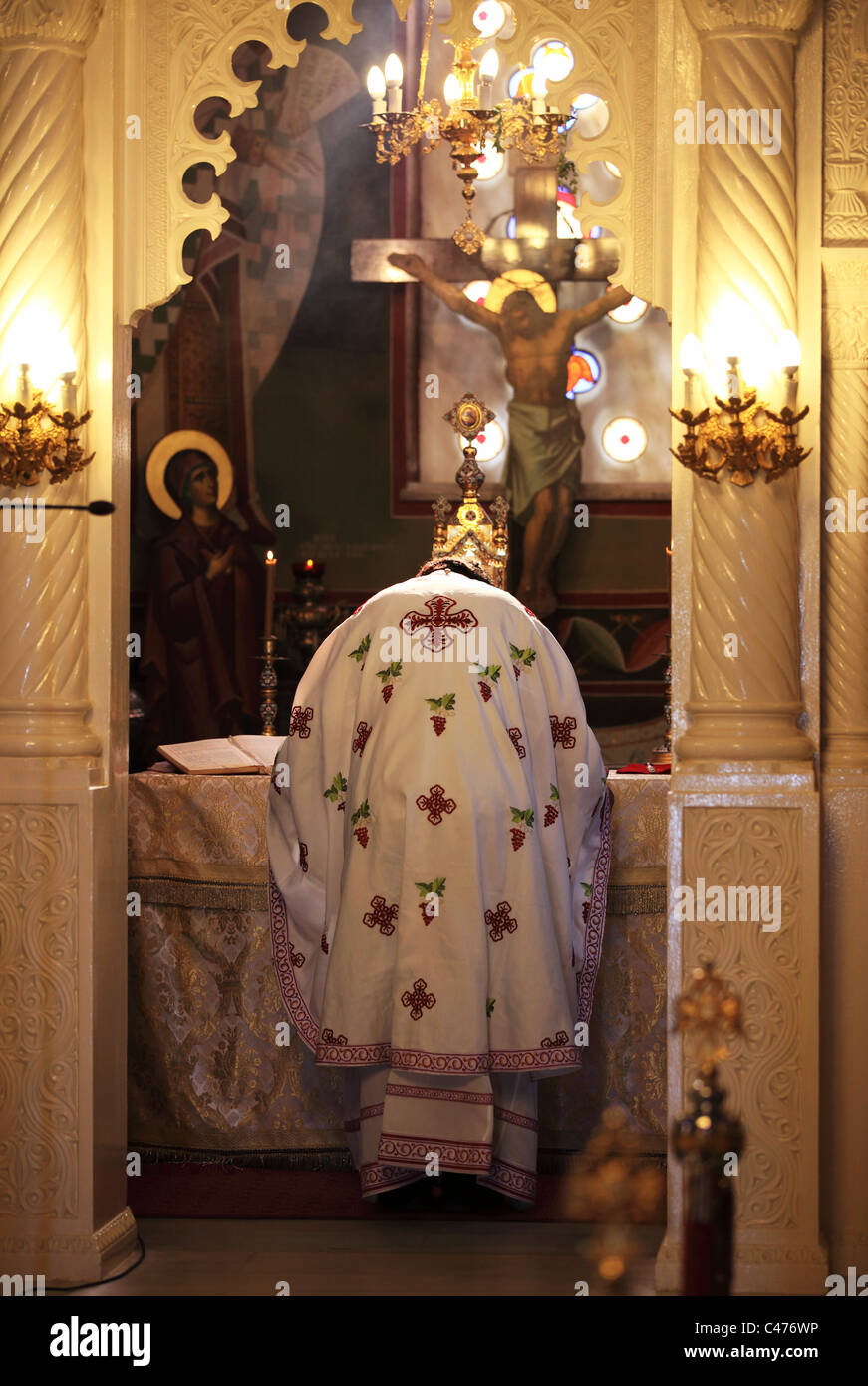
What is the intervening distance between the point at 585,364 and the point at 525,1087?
5409 mm

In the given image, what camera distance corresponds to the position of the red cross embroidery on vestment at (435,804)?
4320 mm

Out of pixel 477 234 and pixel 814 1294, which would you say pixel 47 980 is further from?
pixel 477 234

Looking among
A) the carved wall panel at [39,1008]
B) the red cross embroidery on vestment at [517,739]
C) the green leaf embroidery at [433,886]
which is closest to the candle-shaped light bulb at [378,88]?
the red cross embroidery on vestment at [517,739]

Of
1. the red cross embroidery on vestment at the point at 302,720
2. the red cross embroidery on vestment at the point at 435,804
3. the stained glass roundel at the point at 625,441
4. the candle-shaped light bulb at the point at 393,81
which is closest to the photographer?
the red cross embroidery on vestment at the point at 435,804

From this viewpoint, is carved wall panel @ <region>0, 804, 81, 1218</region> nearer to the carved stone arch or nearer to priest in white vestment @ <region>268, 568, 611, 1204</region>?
priest in white vestment @ <region>268, 568, 611, 1204</region>

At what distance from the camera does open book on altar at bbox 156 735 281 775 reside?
16.4ft

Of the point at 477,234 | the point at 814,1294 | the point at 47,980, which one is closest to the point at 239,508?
the point at 477,234

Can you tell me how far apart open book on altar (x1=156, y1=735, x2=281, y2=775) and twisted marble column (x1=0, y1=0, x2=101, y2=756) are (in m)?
1.00

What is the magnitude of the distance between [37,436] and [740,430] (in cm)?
171

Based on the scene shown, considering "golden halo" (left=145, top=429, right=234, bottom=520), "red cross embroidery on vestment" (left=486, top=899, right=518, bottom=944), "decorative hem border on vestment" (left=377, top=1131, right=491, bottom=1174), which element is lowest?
"decorative hem border on vestment" (left=377, top=1131, right=491, bottom=1174)

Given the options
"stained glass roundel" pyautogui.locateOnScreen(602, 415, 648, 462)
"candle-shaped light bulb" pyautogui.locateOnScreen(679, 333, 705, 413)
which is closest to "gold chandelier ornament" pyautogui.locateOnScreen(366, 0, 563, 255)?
"candle-shaped light bulb" pyautogui.locateOnScreen(679, 333, 705, 413)

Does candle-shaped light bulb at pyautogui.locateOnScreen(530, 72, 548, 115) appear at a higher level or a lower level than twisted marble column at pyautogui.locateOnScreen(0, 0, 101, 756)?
higher

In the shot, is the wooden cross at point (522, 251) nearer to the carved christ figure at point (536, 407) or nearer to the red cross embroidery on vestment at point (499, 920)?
the carved christ figure at point (536, 407)

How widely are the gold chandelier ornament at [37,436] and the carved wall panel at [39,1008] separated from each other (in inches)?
32.3
